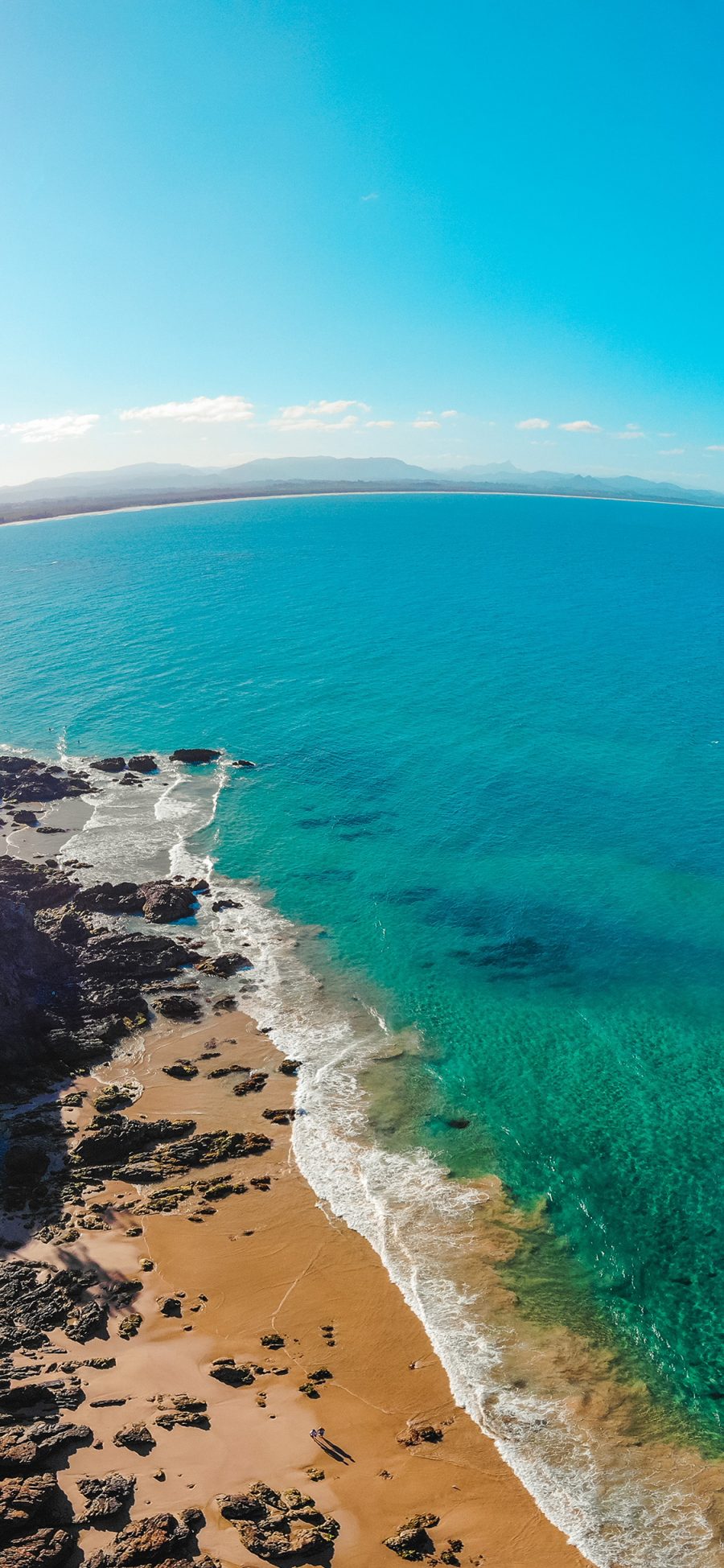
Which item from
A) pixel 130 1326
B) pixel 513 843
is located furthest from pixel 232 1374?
pixel 513 843

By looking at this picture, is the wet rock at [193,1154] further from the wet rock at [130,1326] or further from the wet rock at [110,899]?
the wet rock at [110,899]

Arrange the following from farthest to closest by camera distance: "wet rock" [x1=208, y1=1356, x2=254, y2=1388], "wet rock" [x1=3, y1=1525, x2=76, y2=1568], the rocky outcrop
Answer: "wet rock" [x1=208, y1=1356, x2=254, y2=1388] < the rocky outcrop < "wet rock" [x1=3, y1=1525, x2=76, y2=1568]

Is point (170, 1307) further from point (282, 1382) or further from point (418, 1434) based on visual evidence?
point (418, 1434)

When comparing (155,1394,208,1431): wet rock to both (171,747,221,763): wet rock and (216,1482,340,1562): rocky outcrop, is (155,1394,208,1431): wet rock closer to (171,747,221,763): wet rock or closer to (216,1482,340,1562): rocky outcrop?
(216,1482,340,1562): rocky outcrop

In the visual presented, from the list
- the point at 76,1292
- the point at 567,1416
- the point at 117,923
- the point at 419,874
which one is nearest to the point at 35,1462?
the point at 76,1292

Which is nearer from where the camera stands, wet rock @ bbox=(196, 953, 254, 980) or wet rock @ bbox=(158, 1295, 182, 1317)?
wet rock @ bbox=(158, 1295, 182, 1317)

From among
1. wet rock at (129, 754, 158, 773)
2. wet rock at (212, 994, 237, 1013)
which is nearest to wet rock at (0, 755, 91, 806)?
wet rock at (129, 754, 158, 773)

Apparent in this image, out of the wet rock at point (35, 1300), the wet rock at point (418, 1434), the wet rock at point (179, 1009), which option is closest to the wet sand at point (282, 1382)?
the wet rock at point (418, 1434)

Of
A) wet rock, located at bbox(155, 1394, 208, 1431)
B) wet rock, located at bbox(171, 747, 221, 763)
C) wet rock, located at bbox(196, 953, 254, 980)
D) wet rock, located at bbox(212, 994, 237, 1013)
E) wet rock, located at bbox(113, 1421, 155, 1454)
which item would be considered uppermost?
wet rock, located at bbox(171, 747, 221, 763)
